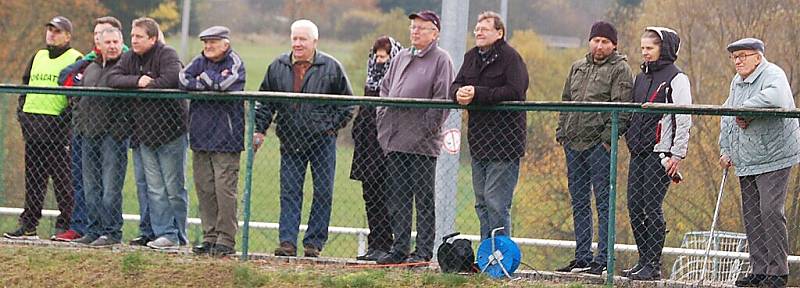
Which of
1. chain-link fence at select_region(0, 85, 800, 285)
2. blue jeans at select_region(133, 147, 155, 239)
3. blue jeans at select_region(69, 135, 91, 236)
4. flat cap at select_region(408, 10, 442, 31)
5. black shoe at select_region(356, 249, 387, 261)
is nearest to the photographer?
chain-link fence at select_region(0, 85, 800, 285)

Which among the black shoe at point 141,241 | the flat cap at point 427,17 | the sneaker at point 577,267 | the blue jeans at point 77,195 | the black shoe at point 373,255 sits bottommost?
the black shoe at point 141,241

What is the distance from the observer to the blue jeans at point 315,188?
11664 millimetres

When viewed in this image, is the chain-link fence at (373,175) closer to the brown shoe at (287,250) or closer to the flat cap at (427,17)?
the brown shoe at (287,250)

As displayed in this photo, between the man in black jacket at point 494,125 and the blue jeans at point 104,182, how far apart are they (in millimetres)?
3076

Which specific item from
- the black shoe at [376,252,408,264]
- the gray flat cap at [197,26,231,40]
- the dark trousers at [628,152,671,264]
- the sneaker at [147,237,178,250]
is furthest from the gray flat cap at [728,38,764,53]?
the sneaker at [147,237,178,250]

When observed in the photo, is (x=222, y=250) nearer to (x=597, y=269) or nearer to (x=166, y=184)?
(x=166, y=184)

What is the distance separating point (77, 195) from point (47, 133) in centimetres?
59

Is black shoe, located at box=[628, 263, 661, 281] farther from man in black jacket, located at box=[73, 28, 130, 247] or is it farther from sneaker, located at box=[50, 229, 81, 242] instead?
sneaker, located at box=[50, 229, 81, 242]

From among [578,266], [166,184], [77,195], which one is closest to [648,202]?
[578,266]

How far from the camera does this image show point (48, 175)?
42.2ft

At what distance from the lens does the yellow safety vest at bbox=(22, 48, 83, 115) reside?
12.5 meters

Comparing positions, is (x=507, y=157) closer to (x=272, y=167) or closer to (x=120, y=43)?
(x=120, y=43)

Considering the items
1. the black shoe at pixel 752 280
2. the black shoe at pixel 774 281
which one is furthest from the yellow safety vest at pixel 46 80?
the black shoe at pixel 774 281

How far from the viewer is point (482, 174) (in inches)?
434
